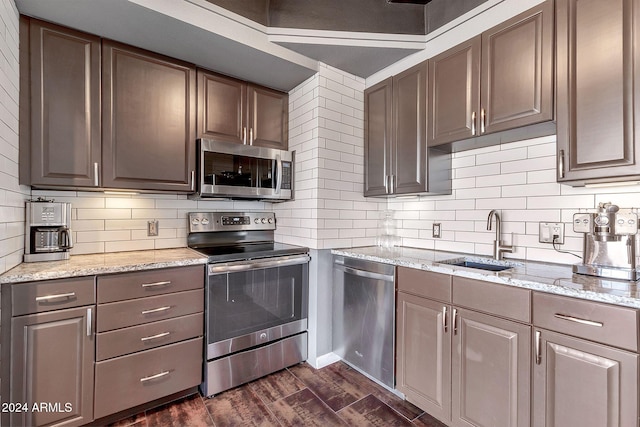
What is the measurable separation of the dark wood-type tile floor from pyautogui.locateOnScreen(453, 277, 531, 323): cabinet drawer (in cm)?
79

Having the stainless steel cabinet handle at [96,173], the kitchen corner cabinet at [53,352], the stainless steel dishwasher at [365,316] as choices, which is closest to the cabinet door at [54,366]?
the kitchen corner cabinet at [53,352]

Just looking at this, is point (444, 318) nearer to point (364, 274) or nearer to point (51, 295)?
point (364, 274)

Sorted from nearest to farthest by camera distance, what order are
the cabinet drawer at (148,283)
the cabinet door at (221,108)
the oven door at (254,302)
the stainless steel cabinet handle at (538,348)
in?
the stainless steel cabinet handle at (538,348) < the cabinet drawer at (148,283) < the oven door at (254,302) < the cabinet door at (221,108)

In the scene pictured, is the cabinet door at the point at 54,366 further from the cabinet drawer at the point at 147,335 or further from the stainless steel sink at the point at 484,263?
the stainless steel sink at the point at 484,263

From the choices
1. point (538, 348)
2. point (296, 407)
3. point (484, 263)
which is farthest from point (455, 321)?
point (296, 407)

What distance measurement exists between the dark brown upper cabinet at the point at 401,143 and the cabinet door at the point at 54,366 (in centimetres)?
212

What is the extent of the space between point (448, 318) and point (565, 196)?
100 centimetres

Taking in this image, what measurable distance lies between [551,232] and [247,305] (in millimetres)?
2007

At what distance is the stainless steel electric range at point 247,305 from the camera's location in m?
1.96

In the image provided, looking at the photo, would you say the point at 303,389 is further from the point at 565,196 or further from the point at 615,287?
the point at 565,196

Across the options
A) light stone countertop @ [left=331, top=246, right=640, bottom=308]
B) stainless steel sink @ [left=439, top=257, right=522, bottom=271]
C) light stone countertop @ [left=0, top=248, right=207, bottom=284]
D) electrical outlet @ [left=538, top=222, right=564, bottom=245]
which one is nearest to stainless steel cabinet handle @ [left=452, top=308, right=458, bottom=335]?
light stone countertop @ [left=331, top=246, right=640, bottom=308]

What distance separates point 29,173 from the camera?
5.52 ft

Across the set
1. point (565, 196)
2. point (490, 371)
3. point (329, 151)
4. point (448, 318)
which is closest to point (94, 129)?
point (329, 151)

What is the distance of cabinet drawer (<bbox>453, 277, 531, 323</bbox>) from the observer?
133cm
